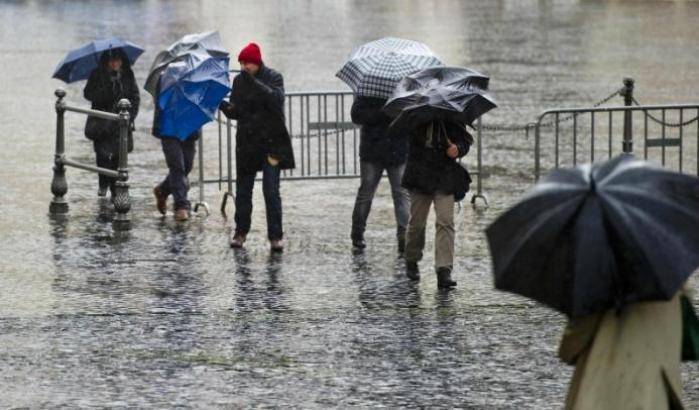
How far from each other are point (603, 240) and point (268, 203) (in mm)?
7618

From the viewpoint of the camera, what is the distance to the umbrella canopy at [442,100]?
37.9ft

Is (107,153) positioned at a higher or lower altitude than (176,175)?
higher

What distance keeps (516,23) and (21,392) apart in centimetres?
2923

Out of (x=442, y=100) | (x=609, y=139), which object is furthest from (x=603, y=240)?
(x=609, y=139)

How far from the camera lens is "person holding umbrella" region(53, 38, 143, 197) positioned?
14.8 metres

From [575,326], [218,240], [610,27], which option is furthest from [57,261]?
[610,27]

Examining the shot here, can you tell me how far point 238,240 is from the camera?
13.3 meters

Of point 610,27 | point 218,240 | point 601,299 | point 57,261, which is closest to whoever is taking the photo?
point 601,299

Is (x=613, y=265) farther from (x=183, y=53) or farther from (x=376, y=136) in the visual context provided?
(x=183, y=53)

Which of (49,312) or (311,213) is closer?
(49,312)

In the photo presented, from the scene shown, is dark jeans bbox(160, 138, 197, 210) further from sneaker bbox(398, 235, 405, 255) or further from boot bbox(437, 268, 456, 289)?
boot bbox(437, 268, 456, 289)

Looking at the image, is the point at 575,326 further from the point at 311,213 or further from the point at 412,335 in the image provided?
the point at 311,213

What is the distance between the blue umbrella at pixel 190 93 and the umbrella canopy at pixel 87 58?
804 mm

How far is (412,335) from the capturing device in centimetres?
1023
